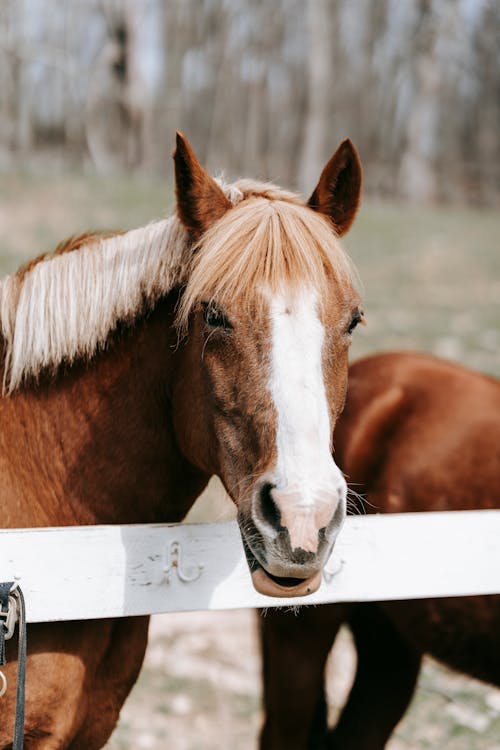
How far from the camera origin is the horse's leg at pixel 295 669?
2.90 metres

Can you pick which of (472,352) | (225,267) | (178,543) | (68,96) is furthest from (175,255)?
(68,96)

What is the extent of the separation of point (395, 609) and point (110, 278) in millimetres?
1770

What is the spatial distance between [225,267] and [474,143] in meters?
31.2

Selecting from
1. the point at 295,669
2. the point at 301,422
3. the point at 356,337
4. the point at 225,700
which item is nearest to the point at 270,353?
the point at 301,422

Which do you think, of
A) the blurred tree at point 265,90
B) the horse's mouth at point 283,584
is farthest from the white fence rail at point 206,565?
the blurred tree at point 265,90

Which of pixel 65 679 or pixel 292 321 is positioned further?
pixel 65 679

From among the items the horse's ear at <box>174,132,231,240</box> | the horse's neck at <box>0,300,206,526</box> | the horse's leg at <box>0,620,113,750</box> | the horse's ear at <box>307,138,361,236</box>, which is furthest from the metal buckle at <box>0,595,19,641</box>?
the horse's ear at <box>307,138,361,236</box>

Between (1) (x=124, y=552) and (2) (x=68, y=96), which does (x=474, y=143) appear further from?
(1) (x=124, y=552)

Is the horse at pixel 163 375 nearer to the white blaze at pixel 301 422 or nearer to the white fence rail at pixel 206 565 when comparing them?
the white blaze at pixel 301 422

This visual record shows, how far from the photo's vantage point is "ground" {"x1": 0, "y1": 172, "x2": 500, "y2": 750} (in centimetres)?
379

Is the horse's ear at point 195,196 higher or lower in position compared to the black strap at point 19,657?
higher

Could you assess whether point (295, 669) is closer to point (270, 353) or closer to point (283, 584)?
point (283, 584)

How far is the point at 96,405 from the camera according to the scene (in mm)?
1999

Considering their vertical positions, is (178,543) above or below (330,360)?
below
